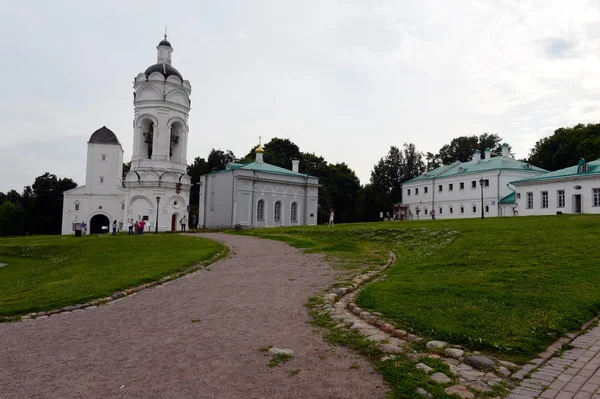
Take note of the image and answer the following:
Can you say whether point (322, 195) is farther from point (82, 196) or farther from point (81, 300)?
point (81, 300)

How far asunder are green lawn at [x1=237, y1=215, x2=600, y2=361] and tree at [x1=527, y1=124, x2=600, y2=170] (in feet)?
136

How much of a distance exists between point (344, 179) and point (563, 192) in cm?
3491

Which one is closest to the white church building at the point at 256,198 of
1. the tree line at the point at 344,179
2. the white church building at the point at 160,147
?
the white church building at the point at 160,147

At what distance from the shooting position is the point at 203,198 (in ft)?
158

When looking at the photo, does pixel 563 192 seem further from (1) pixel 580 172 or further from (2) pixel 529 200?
(2) pixel 529 200

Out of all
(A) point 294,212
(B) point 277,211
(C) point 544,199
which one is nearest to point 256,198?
(B) point 277,211

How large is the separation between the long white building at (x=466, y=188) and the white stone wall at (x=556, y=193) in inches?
157

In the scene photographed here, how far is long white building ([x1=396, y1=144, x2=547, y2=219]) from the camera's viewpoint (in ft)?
174

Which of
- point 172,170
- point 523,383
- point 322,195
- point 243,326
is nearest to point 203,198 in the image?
point 172,170

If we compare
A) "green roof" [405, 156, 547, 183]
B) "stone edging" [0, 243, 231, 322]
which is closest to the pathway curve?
"stone edging" [0, 243, 231, 322]

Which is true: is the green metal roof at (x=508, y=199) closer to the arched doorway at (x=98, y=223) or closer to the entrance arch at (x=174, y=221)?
the entrance arch at (x=174, y=221)

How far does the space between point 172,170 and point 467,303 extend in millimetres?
44258

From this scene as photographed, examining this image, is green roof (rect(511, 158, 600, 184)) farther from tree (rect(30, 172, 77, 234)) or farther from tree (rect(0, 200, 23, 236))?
tree (rect(0, 200, 23, 236))

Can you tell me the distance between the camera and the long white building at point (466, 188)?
5306 centimetres
